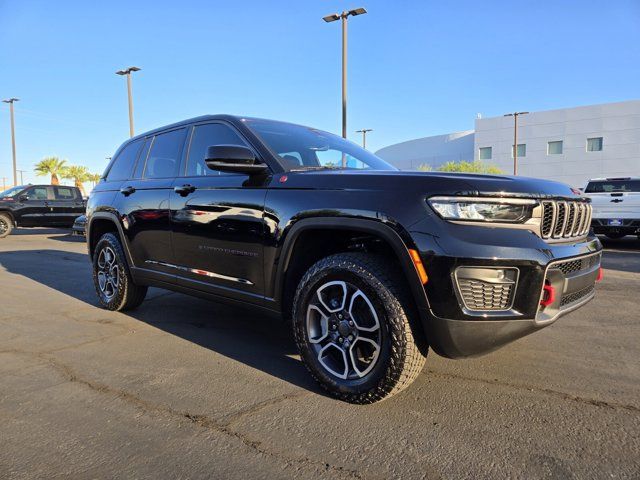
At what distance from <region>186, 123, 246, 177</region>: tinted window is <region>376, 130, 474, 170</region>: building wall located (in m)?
45.1

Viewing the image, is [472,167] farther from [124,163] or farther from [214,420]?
[214,420]

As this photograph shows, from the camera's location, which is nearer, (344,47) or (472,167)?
(344,47)

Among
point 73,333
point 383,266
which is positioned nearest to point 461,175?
point 383,266

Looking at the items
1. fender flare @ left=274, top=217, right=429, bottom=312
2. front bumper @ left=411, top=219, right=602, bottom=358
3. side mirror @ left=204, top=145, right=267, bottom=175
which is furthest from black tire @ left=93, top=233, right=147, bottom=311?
front bumper @ left=411, top=219, right=602, bottom=358

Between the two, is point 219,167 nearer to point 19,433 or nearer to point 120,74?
point 19,433

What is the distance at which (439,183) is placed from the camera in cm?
247

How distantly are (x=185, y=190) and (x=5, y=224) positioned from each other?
15.1 m

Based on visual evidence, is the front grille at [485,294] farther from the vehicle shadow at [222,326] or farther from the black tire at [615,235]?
the black tire at [615,235]

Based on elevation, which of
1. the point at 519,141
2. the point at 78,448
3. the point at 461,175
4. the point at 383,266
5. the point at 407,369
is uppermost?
the point at 519,141

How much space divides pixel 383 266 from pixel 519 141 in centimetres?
4346

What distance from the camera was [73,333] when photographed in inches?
169

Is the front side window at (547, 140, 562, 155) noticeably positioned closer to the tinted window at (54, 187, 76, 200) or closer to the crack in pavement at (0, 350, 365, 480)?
the tinted window at (54, 187, 76, 200)

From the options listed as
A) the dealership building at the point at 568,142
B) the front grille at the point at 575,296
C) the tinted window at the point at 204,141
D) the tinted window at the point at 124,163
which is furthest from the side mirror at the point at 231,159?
the dealership building at the point at 568,142

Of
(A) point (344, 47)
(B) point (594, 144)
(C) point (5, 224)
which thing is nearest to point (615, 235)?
(A) point (344, 47)
